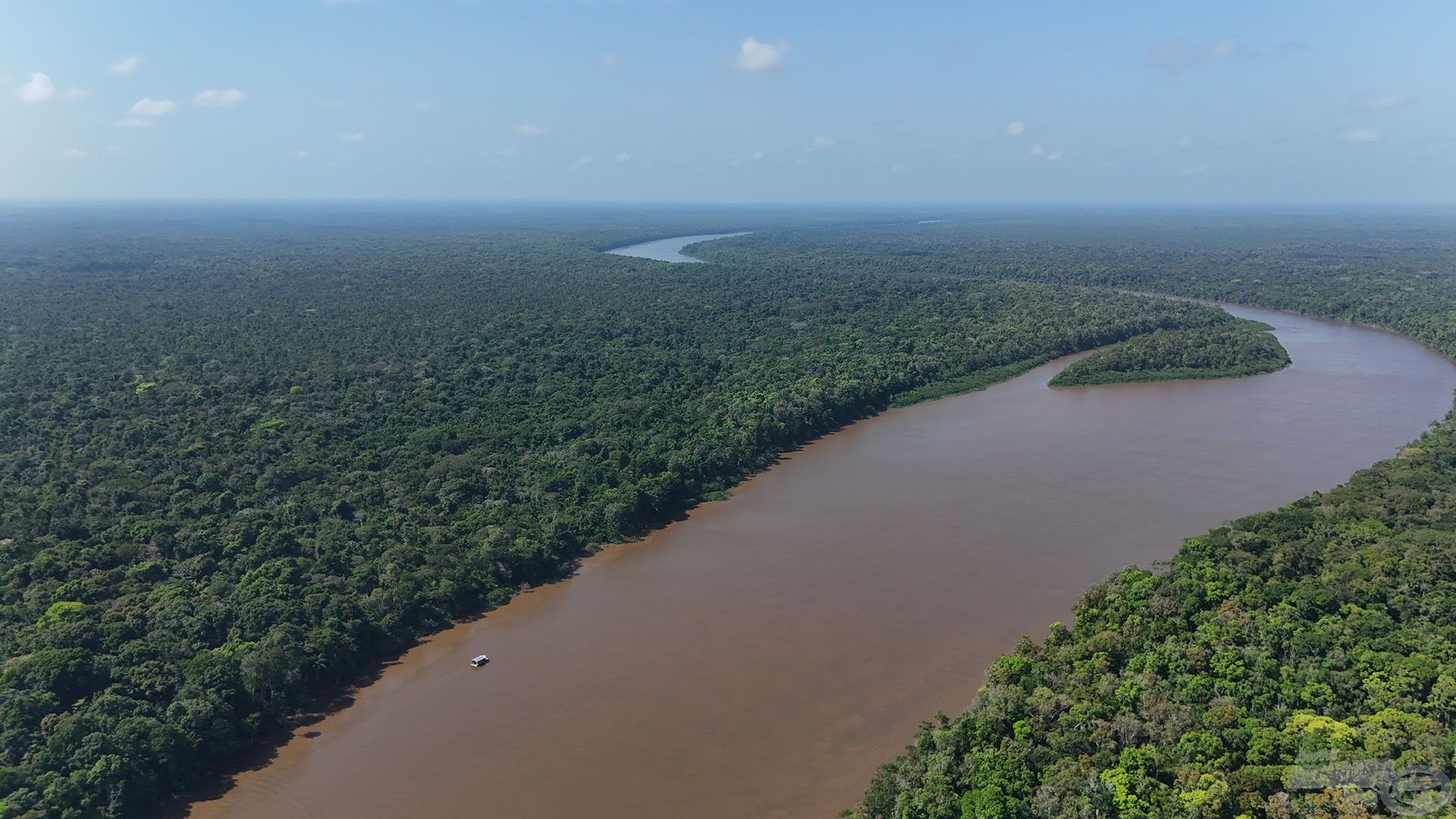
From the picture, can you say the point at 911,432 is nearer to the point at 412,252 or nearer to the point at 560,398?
the point at 560,398

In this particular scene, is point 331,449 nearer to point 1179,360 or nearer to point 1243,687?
point 1243,687

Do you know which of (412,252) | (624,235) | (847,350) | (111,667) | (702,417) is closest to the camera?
(111,667)

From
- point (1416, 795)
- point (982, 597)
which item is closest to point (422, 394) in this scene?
point (982, 597)

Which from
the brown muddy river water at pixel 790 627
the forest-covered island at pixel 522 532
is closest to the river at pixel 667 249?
the forest-covered island at pixel 522 532

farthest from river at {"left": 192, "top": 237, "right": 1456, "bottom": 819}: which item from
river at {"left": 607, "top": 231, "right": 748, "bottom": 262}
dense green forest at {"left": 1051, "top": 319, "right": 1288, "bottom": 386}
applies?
river at {"left": 607, "top": 231, "right": 748, "bottom": 262}

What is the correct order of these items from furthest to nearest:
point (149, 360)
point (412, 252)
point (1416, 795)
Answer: point (412, 252), point (149, 360), point (1416, 795)

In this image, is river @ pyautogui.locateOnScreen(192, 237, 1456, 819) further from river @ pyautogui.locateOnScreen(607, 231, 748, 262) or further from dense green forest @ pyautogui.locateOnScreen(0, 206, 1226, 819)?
river @ pyautogui.locateOnScreen(607, 231, 748, 262)

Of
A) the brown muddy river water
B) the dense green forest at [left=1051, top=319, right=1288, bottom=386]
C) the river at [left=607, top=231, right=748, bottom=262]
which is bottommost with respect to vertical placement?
the brown muddy river water

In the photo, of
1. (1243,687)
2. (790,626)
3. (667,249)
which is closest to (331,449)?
(790,626)
